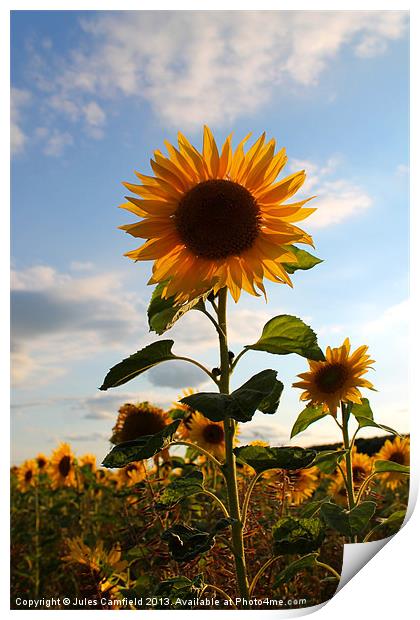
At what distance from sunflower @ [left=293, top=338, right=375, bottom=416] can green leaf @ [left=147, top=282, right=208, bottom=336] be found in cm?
27

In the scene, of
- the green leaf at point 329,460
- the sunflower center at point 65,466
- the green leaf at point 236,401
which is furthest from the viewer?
the sunflower center at point 65,466

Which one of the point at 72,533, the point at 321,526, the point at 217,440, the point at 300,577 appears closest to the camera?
the point at 321,526

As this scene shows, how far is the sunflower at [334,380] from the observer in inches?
38.6

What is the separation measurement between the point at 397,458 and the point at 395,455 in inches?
0.5

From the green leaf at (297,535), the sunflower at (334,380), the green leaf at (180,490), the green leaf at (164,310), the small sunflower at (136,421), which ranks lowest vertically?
the green leaf at (297,535)

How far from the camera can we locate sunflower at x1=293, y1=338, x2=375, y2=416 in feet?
3.22

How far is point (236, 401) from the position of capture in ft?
2.18

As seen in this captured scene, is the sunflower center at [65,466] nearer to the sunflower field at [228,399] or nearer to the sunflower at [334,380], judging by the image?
the sunflower field at [228,399]

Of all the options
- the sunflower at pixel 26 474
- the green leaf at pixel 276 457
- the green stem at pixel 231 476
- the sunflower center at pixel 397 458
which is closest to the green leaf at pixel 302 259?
the green stem at pixel 231 476

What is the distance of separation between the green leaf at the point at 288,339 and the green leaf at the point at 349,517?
235 mm
